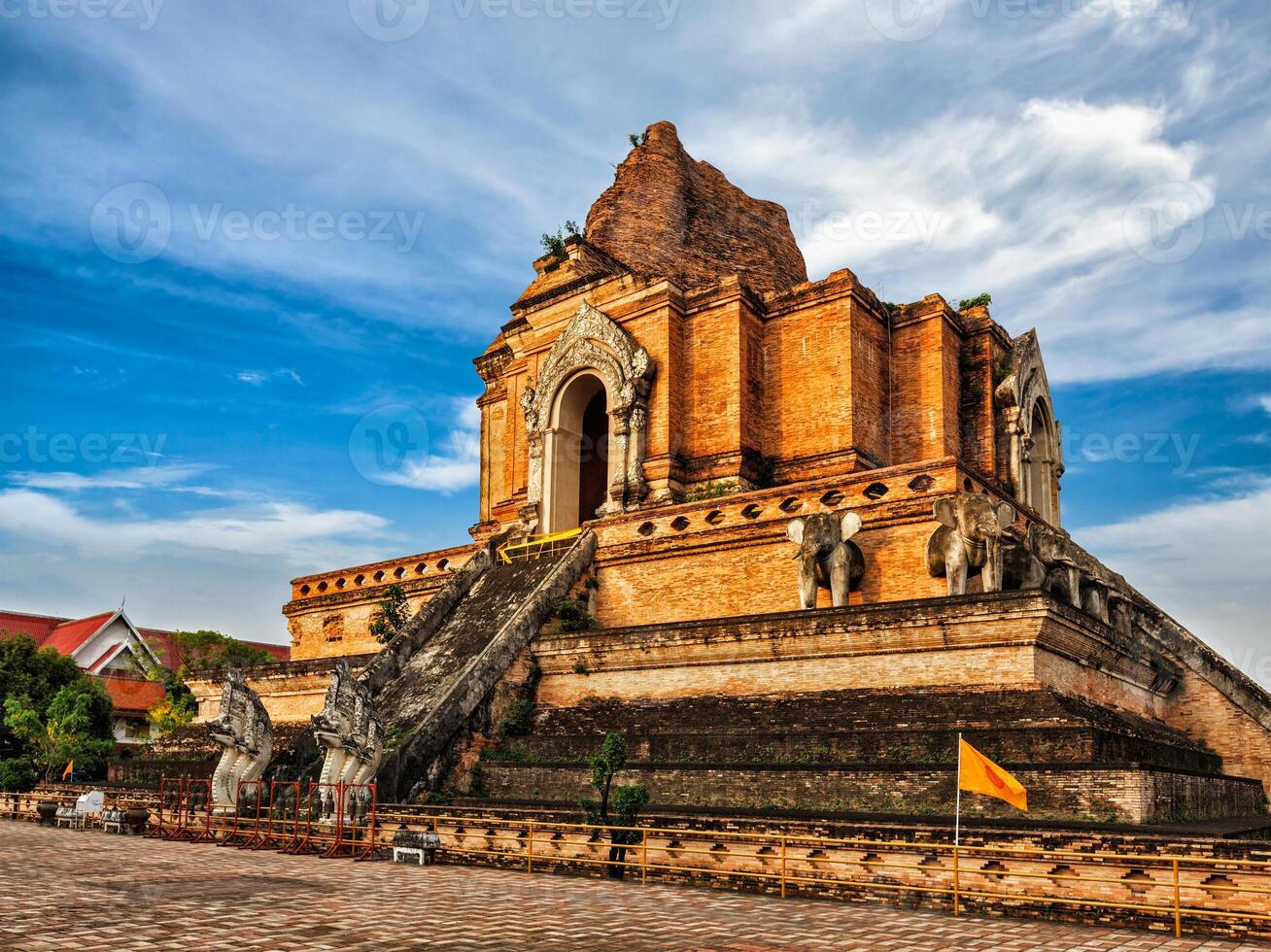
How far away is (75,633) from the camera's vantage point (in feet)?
171

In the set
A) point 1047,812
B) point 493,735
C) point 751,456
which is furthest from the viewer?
point 751,456

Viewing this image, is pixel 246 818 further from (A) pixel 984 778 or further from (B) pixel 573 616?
(A) pixel 984 778

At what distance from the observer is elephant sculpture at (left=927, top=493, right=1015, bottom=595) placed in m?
15.7

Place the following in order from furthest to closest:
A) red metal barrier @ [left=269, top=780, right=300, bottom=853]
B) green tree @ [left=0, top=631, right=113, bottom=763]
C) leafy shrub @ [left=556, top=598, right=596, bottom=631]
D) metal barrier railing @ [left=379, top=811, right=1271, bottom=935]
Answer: green tree @ [left=0, top=631, right=113, bottom=763], leafy shrub @ [left=556, top=598, right=596, bottom=631], red metal barrier @ [left=269, top=780, right=300, bottom=853], metal barrier railing @ [left=379, top=811, right=1271, bottom=935]

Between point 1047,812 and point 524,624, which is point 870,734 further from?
point 524,624

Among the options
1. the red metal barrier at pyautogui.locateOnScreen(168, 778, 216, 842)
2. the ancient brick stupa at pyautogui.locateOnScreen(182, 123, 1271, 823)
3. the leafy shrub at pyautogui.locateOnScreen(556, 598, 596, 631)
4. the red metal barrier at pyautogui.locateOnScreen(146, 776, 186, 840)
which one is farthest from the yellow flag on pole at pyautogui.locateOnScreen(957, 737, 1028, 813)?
the red metal barrier at pyautogui.locateOnScreen(146, 776, 186, 840)

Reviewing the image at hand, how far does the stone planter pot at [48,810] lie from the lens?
2036 centimetres

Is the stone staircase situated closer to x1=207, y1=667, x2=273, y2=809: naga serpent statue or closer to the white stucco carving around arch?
x1=207, y1=667, x2=273, y2=809: naga serpent statue

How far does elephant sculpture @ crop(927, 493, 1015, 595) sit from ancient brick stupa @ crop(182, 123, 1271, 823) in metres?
0.04

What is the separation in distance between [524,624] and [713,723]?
13.5ft

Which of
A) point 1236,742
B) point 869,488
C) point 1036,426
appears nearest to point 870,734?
point 869,488

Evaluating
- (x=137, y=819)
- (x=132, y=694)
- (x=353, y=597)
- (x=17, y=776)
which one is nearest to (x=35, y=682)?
(x=17, y=776)

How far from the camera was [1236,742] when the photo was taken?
56.2ft

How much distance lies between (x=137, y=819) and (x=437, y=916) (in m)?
10.5
